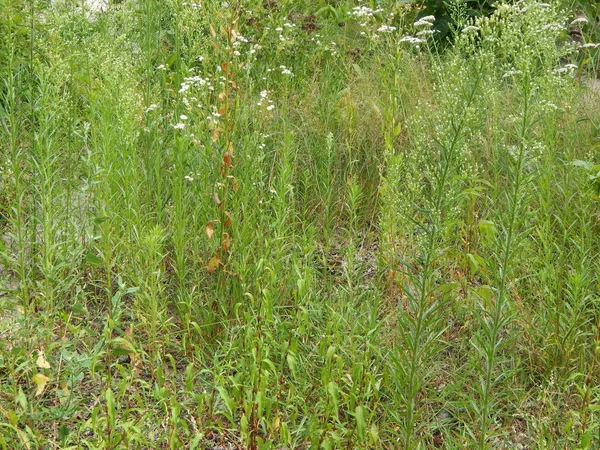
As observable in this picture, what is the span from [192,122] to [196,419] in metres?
2.29

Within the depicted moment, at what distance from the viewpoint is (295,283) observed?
4.16 meters

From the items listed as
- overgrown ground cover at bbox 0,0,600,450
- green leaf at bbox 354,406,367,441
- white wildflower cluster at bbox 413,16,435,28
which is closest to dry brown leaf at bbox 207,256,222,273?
overgrown ground cover at bbox 0,0,600,450

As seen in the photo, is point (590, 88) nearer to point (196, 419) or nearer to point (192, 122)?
point (192, 122)

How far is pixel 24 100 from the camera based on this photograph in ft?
19.9

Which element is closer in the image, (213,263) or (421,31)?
(213,263)

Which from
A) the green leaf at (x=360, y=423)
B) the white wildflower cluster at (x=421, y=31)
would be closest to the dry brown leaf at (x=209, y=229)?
the green leaf at (x=360, y=423)

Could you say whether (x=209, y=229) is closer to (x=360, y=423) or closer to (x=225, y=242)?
(x=225, y=242)

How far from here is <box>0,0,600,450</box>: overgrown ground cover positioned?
10.8 feet

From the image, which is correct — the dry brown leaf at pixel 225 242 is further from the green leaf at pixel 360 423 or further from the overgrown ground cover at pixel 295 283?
the green leaf at pixel 360 423

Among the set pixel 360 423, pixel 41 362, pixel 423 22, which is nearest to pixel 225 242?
pixel 41 362

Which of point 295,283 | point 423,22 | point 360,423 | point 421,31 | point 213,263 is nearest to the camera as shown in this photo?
point 360,423

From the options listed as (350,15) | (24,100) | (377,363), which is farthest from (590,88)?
(24,100)

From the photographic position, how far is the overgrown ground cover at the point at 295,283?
10.8 feet

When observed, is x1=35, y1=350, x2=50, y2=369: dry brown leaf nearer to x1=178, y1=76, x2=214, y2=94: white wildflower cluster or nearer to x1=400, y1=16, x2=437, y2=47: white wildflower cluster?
x1=178, y1=76, x2=214, y2=94: white wildflower cluster
